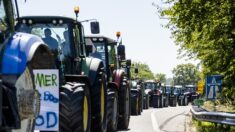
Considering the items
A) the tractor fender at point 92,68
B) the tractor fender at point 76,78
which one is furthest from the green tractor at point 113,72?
the tractor fender at point 76,78

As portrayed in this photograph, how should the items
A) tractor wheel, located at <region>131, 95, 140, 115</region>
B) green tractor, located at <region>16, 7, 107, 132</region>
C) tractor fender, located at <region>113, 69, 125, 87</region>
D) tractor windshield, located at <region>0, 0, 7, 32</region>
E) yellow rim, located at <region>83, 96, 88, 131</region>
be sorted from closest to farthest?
tractor windshield, located at <region>0, 0, 7, 32</region>, green tractor, located at <region>16, 7, 107, 132</region>, yellow rim, located at <region>83, 96, 88, 131</region>, tractor fender, located at <region>113, 69, 125, 87</region>, tractor wheel, located at <region>131, 95, 140, 115</region>

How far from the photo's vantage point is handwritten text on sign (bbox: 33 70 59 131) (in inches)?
317

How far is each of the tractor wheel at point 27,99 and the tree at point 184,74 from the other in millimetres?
174122

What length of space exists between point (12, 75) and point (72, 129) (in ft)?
11.3

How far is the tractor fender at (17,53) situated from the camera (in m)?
6.48

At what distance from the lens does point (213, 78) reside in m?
15.6

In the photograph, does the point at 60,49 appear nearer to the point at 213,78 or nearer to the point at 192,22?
the point at 213,78

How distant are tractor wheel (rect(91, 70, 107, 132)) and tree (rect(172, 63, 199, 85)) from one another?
16897 centimetres

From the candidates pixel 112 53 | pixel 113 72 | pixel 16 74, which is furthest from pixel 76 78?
pixel 112 53

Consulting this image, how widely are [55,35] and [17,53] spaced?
4490 mm

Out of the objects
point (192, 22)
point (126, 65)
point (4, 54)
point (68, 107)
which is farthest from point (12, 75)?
point (126, 65)

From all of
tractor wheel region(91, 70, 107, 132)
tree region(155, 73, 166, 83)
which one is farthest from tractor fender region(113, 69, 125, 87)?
tree region(155, 73, 166, 83)

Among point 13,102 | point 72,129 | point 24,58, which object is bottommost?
point 72,129

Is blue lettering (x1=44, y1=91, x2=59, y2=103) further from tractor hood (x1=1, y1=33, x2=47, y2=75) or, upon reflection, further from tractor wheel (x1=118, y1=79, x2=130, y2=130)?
tractor wheel (x1=118, y1=79, x2=130, y2=130)
